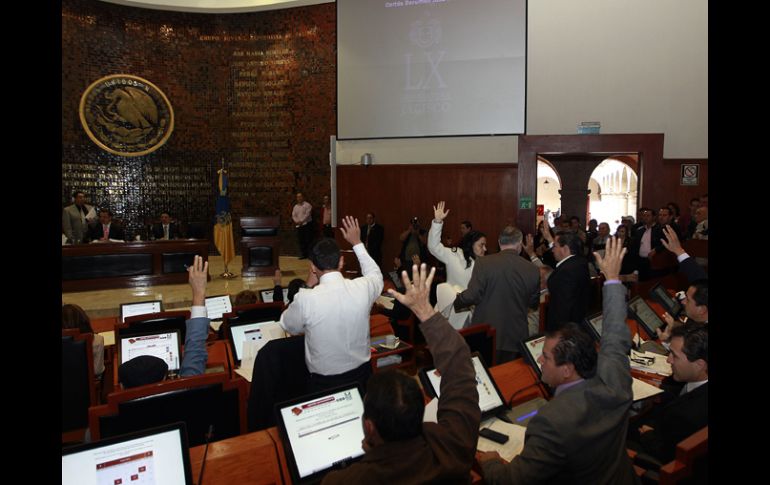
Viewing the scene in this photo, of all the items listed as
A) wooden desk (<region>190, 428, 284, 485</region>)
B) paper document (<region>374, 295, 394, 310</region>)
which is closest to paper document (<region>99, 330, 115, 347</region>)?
paper document (<region>374, 295, 394, 310</region>)

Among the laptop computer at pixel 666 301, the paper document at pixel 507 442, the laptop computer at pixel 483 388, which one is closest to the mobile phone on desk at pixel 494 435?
the paper document at pixel 507 442

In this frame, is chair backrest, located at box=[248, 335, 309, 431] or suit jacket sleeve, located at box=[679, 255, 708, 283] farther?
suit jacket sleeve, located at box=[679, 255, 708, 283]

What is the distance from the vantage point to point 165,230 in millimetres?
11031

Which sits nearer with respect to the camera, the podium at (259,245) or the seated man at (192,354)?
the seated man at (192,354)

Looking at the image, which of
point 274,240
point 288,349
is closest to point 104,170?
point 274,240

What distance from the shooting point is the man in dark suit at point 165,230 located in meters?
11.0

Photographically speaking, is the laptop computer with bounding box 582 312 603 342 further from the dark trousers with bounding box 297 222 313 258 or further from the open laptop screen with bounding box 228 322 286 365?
the dark trousers with bounding box 297 222 313 258

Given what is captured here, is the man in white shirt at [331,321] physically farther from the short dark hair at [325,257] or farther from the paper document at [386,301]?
the paper document at [386,301]

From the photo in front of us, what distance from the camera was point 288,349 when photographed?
3127 millimetres

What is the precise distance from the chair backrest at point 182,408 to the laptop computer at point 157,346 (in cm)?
119

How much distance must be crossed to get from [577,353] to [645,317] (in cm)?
274

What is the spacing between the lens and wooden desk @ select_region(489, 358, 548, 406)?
10.2 ft

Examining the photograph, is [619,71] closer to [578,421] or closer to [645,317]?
[645,317]

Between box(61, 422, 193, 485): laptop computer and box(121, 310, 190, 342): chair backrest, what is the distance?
2.29 m
